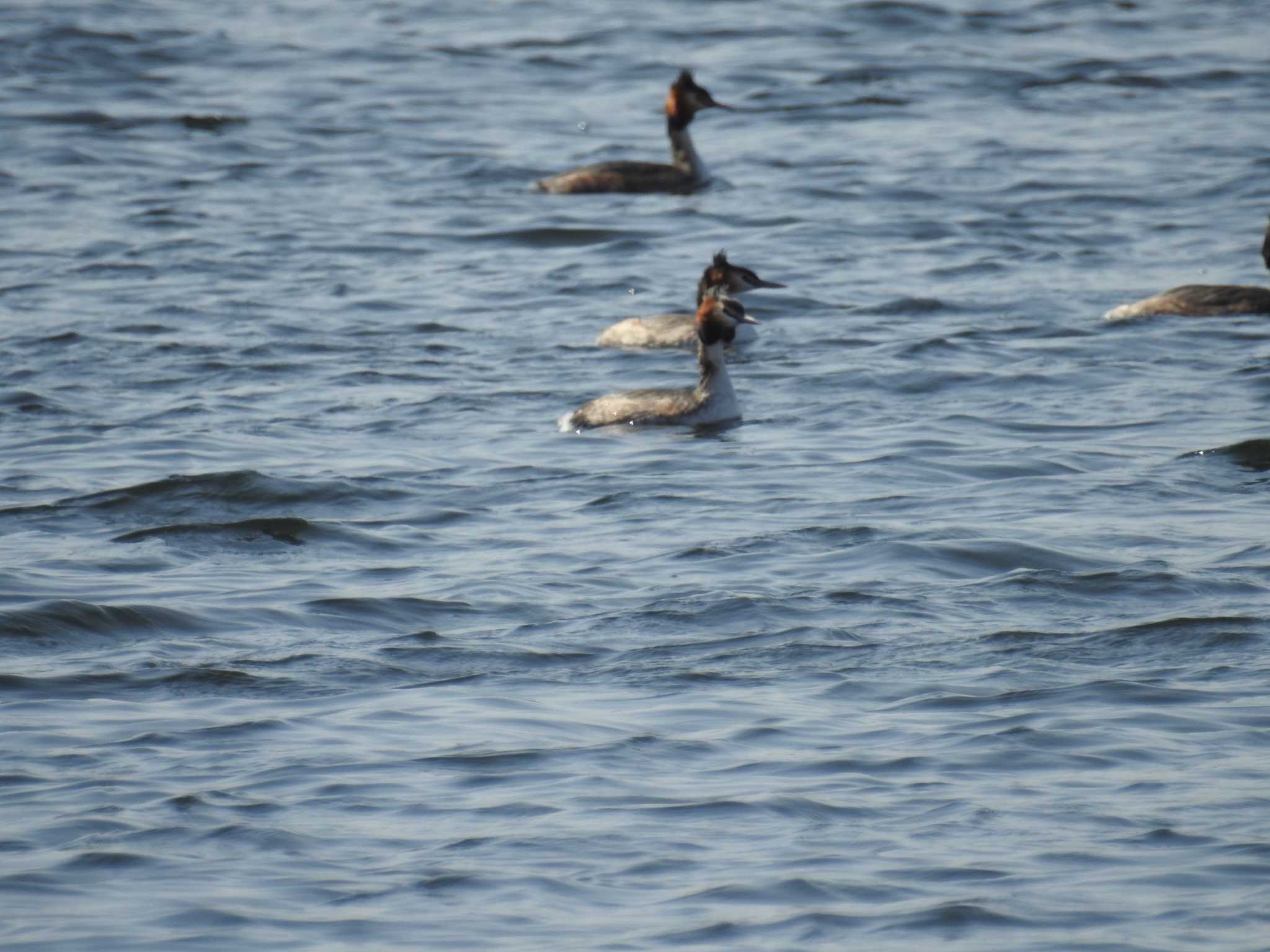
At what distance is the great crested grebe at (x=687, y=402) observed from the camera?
15.6 metres

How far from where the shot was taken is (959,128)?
28.5 metres

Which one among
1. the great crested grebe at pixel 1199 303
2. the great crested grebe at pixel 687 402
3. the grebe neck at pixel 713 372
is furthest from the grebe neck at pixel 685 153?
the grebe neck at pixel 713 372

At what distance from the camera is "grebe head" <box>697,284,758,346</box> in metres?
16.0

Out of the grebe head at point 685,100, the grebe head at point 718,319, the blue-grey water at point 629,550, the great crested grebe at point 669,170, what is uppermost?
the grebe head at point 685,100

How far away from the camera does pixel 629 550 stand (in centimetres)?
1228

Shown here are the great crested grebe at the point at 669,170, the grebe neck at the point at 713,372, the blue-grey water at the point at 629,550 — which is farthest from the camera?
the great crested grebe at the point at 669,170

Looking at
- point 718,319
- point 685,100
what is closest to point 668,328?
point 718,319

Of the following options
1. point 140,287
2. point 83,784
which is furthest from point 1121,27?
point 83,784

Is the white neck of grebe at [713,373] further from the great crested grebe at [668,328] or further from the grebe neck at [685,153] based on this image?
the grebe neck at [685,153]

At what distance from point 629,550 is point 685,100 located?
15.4 metres

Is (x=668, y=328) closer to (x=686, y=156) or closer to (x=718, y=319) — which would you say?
(x=718, y=319)

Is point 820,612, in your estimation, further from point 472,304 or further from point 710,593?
point 472,304

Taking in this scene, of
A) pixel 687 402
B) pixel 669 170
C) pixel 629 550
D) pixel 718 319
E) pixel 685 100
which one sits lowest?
pixel 629 550

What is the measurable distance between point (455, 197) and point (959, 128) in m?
6.57
